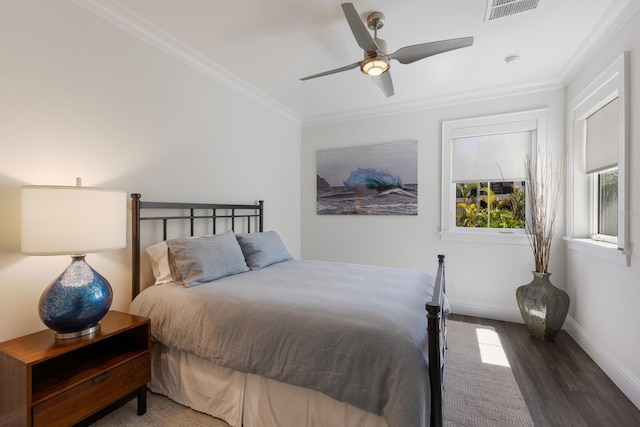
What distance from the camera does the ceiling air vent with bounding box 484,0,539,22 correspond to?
77.4 inches

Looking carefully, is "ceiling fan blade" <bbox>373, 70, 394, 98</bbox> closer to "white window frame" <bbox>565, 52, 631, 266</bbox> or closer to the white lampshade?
"white window frame" <bbox>565, 52, 631, 266</bbox>

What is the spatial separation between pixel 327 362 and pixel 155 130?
88.4 inches

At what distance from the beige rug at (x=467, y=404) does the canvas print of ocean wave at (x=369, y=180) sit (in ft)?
6.26

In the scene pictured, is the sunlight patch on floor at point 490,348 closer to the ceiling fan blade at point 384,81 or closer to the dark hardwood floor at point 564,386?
the dark hardwood floor at point 564,386

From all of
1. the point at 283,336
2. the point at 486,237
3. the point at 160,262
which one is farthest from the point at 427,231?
the point at 160,262

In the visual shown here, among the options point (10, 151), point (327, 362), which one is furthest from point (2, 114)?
point (327, 362)

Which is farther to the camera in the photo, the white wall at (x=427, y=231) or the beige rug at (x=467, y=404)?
the white wall at (x=427, y=231)

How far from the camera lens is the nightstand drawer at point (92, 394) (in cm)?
136

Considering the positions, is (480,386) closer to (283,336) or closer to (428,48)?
(283,336)

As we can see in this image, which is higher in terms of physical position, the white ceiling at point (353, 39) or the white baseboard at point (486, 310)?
the white ceiling at point (353, 39)

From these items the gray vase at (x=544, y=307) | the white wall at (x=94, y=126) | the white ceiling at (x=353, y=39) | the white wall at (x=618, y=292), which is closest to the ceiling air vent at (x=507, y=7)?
the white ceiling at (x=353, y=39)

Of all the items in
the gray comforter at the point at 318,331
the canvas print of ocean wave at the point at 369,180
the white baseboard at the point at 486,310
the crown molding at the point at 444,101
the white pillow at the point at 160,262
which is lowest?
the white baseboard at the point at 486,310

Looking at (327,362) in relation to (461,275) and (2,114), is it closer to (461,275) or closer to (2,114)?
(2,114)

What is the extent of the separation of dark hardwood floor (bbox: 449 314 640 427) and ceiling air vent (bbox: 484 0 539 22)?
269cm
